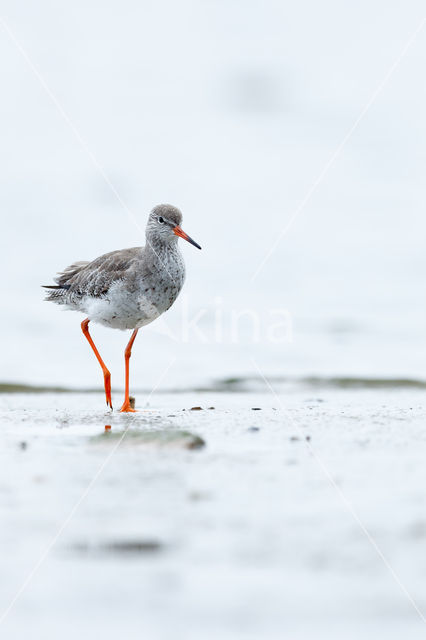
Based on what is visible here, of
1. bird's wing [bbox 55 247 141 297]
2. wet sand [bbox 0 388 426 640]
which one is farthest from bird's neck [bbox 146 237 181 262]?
wet sand [bbox 0 388 426 640]

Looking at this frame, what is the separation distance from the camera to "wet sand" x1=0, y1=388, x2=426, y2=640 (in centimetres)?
308

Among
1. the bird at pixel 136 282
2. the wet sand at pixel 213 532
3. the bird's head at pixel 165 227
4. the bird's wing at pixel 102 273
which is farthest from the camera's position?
the bird's head at pixel 165 227

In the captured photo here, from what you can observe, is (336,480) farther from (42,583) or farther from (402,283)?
(402,283)

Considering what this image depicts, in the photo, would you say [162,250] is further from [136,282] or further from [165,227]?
[136,282]

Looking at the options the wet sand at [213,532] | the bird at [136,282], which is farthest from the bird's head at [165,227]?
the wet sand at [213,532]

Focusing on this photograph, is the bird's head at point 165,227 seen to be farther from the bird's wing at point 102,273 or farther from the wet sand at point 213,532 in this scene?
the wet sand at point 213,532

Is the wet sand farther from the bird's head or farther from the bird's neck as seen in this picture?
the bird's head

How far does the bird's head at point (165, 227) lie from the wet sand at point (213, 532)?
8.38 ft

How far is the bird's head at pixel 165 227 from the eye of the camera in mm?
8297

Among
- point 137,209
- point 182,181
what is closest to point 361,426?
point 137,209

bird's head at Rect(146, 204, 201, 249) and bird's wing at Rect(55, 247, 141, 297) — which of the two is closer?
bird's wing at Rect(55, 247, 141, 297)

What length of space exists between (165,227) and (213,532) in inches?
194

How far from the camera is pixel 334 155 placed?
59.4ft

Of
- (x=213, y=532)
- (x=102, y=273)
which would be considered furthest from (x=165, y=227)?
(x=213, y=532)
